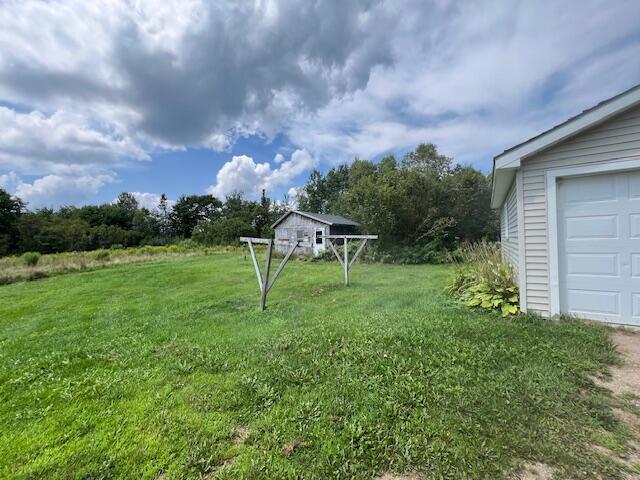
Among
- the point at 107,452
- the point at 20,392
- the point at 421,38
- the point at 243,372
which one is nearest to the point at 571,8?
the point at 421,38

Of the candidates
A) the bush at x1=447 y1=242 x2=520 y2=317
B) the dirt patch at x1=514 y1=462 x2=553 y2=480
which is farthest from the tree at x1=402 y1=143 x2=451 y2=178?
the dirt patch at x1=514 y1=462 x2=553 y2=480

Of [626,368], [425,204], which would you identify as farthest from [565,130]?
[425,204]

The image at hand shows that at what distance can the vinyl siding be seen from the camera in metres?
4.08

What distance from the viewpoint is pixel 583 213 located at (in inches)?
169

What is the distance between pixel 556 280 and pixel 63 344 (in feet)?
24.1

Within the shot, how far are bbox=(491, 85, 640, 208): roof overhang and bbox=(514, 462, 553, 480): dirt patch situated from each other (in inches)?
166

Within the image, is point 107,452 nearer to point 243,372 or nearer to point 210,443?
point 210,443

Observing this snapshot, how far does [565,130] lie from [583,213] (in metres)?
1.22

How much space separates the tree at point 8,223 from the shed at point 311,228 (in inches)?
1240

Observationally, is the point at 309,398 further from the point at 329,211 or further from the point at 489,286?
the point at 329,211

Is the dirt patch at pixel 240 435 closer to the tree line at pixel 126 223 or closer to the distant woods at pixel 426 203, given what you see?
the distant woods at pixel 426 203

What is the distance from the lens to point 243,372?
3.17m

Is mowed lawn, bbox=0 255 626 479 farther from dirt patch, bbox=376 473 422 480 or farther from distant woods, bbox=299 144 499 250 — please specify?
distant woods, bbox=299 144 499 250

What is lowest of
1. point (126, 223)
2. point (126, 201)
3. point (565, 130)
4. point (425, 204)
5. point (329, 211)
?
point (565, 130)
